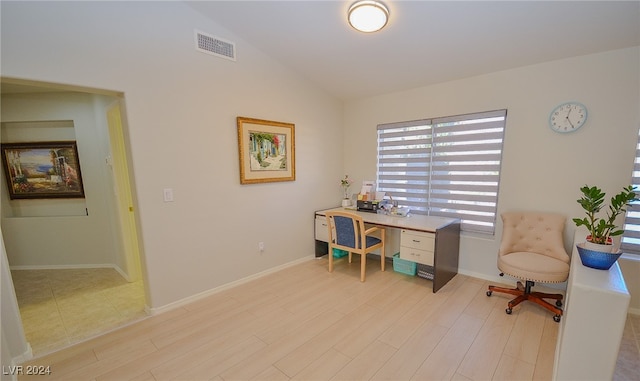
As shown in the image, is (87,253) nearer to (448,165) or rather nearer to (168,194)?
(168,194)

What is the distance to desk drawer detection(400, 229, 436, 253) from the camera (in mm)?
2740

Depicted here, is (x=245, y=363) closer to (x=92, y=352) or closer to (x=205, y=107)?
(x=92, y=352)

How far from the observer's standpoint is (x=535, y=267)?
227 centimetres

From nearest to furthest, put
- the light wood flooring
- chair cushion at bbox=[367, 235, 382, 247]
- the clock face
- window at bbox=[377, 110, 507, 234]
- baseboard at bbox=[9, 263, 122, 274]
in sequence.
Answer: the light wood flooring < the clock face < window at bbox=[377, 110, 507, 234] < chair cushion at bbox=[367, 235, 382, 247] < baseboard at bbox=[9, 263, 122, 274]

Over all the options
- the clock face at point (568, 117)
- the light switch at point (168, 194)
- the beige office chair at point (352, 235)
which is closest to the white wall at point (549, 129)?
the clock face at point (568, 117)

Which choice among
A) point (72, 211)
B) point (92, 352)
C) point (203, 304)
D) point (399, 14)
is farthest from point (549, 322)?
point (72, 211)

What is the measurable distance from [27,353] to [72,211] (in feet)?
7.70

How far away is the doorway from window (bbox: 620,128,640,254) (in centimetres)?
442

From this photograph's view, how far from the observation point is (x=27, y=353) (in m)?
1.90

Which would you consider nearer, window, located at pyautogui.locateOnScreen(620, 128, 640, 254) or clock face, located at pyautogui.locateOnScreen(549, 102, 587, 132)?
window, located at pyautogui.locateOnScreen(620, 128, 640, 254)

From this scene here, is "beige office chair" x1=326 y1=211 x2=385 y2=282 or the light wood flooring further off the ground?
"beige office chair" x1=326 y1=211 x2=385 y2=282

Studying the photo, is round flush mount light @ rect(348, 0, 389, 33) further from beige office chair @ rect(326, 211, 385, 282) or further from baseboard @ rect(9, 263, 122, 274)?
baseboard @ rect(9, 263, 122, 274)

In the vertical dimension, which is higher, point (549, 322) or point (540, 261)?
point (540, 261)

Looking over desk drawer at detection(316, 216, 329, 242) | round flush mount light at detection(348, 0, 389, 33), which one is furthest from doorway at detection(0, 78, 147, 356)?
desk drawer at detection(316, 216, 329, 242)
